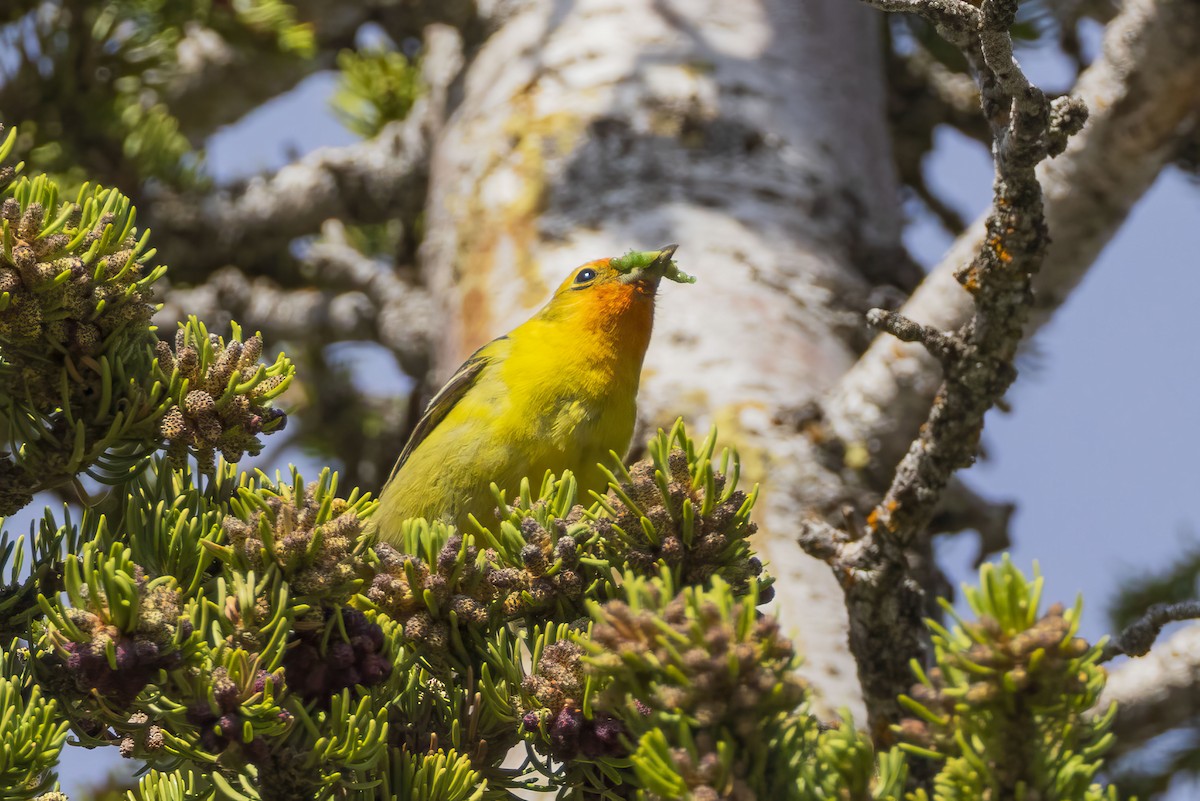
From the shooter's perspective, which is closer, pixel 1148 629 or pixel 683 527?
pixel 683 527

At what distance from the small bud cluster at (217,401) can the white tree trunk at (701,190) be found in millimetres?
1999

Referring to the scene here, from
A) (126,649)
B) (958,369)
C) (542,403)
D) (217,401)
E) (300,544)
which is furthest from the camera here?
(542,403)

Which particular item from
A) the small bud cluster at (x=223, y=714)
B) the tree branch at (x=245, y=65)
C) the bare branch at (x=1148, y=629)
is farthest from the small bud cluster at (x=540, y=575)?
the tree branch at (x=245, y=65)

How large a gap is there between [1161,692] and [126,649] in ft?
10.6

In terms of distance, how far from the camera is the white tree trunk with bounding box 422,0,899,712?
160 inches

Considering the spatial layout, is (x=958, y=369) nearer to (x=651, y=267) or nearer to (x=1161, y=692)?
(x=651, y=267)

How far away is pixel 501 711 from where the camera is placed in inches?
70.9

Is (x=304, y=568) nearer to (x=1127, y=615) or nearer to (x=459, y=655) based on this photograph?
(x=459, y=655)

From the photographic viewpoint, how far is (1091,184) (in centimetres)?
378

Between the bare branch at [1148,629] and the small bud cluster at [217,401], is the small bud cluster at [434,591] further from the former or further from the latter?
the bare branch at [1148,629]

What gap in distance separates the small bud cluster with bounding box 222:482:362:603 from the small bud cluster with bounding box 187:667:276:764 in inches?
6.5

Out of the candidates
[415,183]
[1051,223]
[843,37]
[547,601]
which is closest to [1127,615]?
[1051,223]

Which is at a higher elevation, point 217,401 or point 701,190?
point 217,401

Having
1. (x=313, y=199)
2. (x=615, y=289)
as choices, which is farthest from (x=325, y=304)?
(x=615, y=289)
